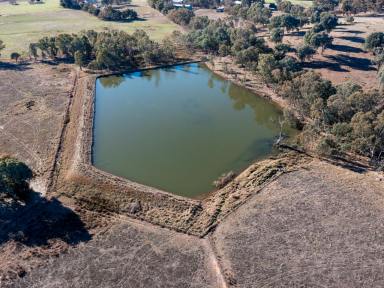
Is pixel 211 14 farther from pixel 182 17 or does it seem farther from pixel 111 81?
pixel 111 81

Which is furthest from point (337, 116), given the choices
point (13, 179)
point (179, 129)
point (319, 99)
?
point (13, 179)

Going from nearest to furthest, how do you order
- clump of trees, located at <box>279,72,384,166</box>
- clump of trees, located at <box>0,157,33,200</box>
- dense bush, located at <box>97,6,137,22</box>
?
clump of trees, located at <box>0,157,33,200</box> → clump of trees, located at <box>279,72,384,166</box> → dense bush, located at <box>97,6,137,22</box>

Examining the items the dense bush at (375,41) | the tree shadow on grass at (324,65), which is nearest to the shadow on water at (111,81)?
the tree shadow on grass at (324,65)

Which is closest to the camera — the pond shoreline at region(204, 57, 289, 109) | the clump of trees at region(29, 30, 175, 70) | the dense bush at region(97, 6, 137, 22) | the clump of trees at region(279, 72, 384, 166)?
the clump of trees at region(279, 72, 384, 166)

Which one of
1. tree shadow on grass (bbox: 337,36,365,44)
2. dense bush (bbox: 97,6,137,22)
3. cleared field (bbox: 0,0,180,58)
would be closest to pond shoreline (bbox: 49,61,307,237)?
tree shadow on grass (bbox: 337,36,365,44)

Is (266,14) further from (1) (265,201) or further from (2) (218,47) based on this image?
(1) (265,201)

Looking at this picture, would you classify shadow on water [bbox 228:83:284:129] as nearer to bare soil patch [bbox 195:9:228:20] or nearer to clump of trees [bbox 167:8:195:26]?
clump of trees [bbox 167:8:195:26]
